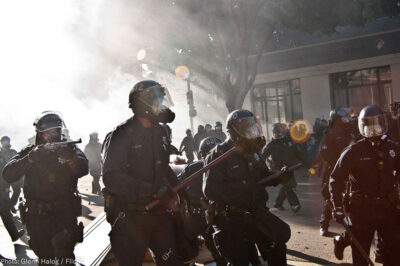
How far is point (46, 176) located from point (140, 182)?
134 centimetres

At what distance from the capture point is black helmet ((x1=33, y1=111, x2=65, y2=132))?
13.8ft

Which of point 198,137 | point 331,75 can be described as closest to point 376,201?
point 198,137

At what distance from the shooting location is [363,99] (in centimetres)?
2067

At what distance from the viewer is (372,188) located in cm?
393

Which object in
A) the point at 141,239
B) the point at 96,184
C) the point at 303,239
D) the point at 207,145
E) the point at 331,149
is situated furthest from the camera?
the point at 96,184

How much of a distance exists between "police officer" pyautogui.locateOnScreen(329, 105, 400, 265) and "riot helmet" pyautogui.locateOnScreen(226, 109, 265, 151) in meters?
0.81

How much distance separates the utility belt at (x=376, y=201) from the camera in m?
3.89

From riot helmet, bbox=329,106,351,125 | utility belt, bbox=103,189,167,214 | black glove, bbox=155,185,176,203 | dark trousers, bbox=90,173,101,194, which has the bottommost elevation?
dark trousers, bbox=90,173,101,194

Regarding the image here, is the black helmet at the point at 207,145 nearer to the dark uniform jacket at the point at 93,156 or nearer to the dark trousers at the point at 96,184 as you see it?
the dark uniform jacket at the point at 93,156

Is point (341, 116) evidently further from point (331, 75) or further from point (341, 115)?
point (331, 75)

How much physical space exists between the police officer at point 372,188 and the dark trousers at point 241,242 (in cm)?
67

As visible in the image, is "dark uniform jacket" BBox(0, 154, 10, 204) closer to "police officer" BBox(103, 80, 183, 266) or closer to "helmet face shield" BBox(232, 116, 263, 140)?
"police officer" BBox(103, 80, 183, 266)

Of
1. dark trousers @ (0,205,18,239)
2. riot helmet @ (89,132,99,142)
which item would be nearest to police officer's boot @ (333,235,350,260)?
dark trousers @ (0,205,18,239)

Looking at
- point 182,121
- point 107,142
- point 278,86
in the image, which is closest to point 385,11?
point 278,86
